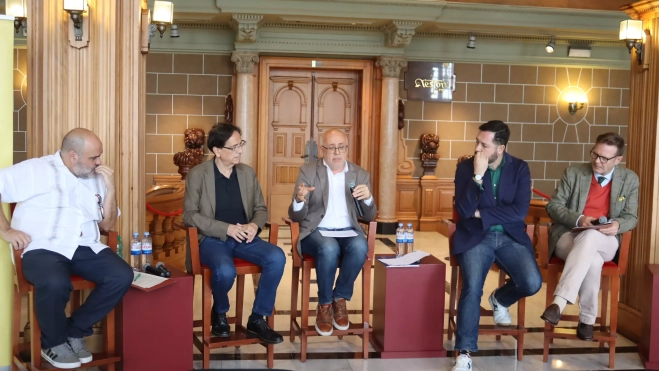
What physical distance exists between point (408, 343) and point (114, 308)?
165 cm

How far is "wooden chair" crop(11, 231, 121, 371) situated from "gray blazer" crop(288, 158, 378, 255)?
1.10 meters

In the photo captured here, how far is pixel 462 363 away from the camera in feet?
12.4

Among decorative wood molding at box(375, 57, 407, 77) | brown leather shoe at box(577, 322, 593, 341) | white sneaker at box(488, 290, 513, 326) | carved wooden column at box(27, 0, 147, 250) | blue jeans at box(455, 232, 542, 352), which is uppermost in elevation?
decorative wood molding at box(375, 57, 407, 77)

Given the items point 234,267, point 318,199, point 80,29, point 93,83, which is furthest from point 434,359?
point 80,29

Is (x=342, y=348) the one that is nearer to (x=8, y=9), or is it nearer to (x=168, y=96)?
(x=8, y=9)

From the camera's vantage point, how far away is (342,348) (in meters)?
4.21

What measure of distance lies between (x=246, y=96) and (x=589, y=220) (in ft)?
19.1

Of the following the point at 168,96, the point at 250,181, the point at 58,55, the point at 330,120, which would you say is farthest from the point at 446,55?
the point at 58,55

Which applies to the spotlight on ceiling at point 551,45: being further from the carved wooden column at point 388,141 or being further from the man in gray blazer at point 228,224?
the man in gray blazer at point 228,224

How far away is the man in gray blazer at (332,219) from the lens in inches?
157

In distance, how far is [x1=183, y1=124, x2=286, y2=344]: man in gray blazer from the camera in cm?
382

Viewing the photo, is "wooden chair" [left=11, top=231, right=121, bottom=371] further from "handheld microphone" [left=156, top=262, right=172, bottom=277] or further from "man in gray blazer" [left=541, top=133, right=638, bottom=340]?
"man in gray blazer" [left=541, top=133, right=638, bottom=340]

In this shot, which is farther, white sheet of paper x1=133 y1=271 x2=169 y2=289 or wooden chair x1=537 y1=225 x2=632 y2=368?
wooden chair x1=537 y1=225 x2=632 y2=368

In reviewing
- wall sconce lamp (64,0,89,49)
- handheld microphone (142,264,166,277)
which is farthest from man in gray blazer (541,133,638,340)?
wall sconce lamp (64,0,89,49)
